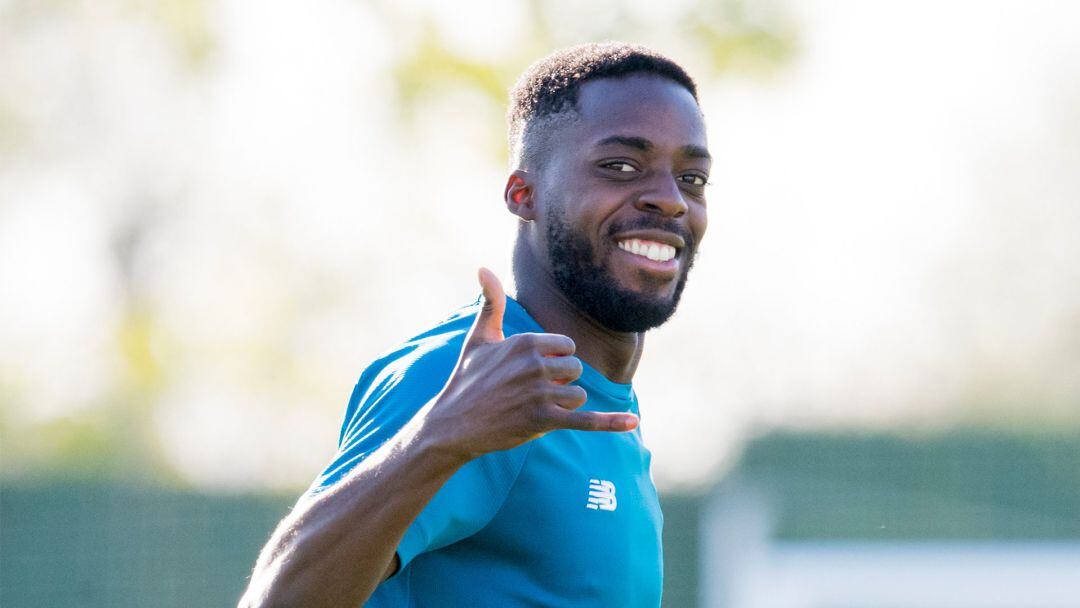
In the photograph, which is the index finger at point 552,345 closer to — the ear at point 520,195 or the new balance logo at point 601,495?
the new balance logo at point 601,495

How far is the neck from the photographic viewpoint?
405 cm

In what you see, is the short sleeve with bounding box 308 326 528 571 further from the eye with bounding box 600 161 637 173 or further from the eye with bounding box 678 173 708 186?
the eye with bounding box 678 173 708 186

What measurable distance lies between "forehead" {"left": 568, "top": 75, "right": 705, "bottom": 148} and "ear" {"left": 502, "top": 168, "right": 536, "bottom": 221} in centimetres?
19

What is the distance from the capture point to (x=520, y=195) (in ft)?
13.8

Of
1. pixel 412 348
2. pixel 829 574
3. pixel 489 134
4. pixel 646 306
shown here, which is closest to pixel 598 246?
pixel 646 306

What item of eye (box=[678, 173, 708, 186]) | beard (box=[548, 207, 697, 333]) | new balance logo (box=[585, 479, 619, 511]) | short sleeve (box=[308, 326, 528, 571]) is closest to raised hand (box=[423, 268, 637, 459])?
short sleeve (box=[308, 326, 528, 571])

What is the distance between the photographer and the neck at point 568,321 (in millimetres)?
4051

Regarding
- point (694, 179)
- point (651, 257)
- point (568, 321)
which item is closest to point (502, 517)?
point (568, 321)

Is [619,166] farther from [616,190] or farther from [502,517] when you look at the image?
[502,517]

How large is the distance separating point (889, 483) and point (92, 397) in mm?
12830

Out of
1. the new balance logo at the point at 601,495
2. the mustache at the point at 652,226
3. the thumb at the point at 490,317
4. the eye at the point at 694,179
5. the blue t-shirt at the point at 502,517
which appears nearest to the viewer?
the thumb at the point at 490,317

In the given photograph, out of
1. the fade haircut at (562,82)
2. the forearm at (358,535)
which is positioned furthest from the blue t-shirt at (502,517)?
the fade haircut at (562,82)

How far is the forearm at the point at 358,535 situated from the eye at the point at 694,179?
137 centimetres

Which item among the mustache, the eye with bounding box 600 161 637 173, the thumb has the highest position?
the eye with bounding box 600 161 637 173
